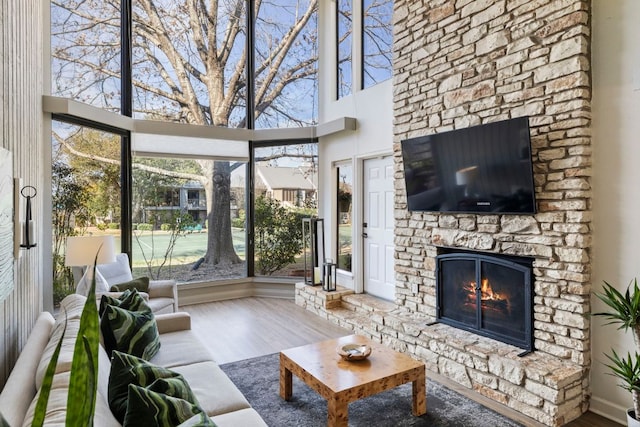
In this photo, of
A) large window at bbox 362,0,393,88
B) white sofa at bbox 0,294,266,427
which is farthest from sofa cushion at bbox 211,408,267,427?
large window at bbox 362,0,393,88

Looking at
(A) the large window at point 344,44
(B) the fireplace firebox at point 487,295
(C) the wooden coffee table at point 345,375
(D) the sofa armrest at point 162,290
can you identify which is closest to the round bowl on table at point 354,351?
(C) the wooden coffee table at point 345,375

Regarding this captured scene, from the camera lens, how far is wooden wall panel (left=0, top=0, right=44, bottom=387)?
7.47 ft

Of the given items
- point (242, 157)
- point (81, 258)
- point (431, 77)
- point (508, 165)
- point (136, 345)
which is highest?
point (431, 77)

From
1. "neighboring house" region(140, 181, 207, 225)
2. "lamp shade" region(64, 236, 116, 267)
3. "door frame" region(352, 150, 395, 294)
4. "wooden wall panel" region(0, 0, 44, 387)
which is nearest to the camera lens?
"wooden wall panel" region(0, 0, 44, 387)

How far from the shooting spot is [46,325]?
7.47ft

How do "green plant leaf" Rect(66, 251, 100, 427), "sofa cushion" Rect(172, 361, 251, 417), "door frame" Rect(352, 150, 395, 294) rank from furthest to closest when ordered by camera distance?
"door frame" Rect(352, 150, 395, 294) → "sofa cushion" Rect(172, 361, 251, 417) → "green plant leaf" Rect(66, 251, 100, 427)

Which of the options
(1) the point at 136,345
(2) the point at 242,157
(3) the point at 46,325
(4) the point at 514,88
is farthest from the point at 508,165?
(2) the point at 242,157

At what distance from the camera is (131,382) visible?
1614mm

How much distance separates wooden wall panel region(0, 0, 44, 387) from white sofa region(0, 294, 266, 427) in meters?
0.26

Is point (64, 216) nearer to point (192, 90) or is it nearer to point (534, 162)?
point (192, 90)

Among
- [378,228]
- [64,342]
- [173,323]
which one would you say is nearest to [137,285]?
[173,323]

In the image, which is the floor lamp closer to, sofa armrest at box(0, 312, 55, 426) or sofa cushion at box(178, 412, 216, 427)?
sofa armrest at box(0, 312, 55, 426)

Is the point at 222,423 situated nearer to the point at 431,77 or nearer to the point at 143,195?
the point at 431,77

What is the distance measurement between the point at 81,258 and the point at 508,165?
11.9ft
